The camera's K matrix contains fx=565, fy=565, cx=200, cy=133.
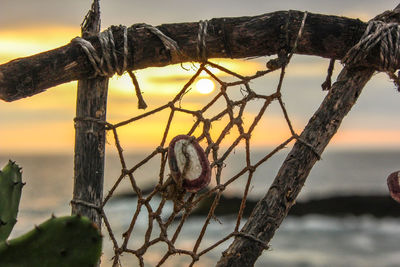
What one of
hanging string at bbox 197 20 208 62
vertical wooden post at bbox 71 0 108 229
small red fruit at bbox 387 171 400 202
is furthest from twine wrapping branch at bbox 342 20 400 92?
vertical wooden post at bbox 71 0 108 229

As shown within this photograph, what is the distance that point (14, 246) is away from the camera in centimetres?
118

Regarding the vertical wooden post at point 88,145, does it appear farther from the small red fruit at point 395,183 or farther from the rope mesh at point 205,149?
the small red fruit at point 395,183

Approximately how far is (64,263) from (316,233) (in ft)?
65.5

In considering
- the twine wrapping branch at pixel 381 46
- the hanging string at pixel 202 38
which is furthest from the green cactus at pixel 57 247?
the twine wrapping branch at pixel 381 46

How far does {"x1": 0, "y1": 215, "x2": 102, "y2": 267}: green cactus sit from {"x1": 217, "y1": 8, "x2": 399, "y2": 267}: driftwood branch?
0.72 meters

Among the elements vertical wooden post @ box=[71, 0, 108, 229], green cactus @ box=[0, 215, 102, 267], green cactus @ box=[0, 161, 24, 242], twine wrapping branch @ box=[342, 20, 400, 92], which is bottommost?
green cactus @ box=[0, 215, 102, 267]

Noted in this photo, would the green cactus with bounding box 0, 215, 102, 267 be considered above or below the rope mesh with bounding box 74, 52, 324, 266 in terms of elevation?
below

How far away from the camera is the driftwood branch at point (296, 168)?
1.81 meters

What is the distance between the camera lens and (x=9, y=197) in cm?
136

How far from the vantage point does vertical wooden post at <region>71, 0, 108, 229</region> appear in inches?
68.4

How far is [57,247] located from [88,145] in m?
0.60

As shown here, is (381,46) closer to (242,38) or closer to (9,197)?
(242,38)

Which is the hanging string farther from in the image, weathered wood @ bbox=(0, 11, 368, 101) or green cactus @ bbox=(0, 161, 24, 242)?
green cactus @ bbox=(0, 161, 24, 242)

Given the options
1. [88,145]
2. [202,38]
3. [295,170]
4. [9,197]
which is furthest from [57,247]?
[295,170]
